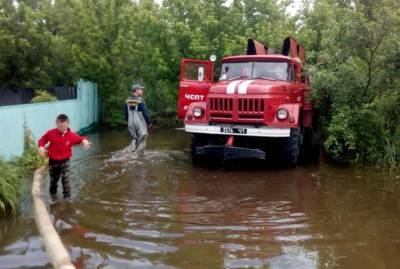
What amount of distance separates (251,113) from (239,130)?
0.41 metres

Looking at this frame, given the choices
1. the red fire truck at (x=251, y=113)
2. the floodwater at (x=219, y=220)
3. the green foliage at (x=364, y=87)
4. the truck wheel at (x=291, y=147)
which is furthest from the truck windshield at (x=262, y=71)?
the floodwater at (x=219, y=220)

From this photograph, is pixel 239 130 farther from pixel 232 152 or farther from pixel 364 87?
pixel 364 87

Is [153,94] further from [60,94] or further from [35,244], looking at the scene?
[35,244]

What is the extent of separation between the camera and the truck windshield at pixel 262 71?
10.7m

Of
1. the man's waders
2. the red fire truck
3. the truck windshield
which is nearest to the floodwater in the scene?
the red fire truck

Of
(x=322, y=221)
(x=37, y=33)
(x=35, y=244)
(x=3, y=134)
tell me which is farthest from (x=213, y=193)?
(x=37, y=33)

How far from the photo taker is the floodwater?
4945 mm

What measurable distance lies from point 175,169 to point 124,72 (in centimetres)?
940

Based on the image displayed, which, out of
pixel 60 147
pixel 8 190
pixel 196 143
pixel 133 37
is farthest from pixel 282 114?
pixel 133 37

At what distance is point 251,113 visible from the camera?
9695 millimetres

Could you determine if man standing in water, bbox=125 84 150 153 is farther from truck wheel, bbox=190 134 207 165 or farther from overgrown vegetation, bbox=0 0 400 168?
overgrown vegetation, bbox=0 0 400 168

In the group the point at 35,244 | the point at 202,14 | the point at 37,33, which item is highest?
the point at 202,14

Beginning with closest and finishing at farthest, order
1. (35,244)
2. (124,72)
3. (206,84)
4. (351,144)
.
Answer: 1. (35,244)
2. (351,144)
3. (206,84)
4. (124,72)

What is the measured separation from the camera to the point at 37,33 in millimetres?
16531
